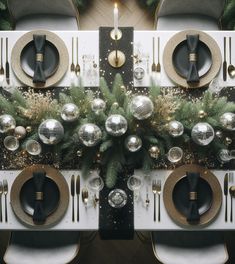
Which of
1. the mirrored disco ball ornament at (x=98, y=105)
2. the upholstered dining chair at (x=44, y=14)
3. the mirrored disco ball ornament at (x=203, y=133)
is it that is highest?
the upholstered dining chair at (x=44, y=14)

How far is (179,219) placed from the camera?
216 cm

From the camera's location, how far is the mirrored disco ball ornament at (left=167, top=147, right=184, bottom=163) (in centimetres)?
214

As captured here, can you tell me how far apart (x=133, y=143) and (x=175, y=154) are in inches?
11.2

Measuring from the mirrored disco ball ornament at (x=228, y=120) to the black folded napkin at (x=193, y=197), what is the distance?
0.29m

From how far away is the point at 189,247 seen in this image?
238cm

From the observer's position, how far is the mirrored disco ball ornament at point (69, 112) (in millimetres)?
2010

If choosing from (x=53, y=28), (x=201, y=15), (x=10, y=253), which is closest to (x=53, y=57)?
(x=53, y=28)

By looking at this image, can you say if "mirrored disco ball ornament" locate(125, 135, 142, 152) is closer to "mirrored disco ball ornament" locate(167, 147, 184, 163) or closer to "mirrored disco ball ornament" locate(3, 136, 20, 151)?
"mirrored disco ball ornament" locate(167, 147, 184, 163)

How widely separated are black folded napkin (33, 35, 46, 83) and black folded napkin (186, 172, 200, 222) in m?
0.93

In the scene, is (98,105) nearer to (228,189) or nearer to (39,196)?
(39,196)

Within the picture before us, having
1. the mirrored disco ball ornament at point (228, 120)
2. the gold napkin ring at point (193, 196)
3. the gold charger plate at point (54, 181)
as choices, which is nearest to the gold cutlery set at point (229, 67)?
the mirrored disco ball ornament at point (228, 120)

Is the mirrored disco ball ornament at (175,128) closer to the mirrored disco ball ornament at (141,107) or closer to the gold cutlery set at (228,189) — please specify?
the mirrored disco ball ornament at (141,107)

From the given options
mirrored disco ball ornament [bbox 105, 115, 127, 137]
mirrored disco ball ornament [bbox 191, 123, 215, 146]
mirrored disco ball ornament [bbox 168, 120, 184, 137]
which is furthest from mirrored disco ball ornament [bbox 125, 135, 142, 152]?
mirrored disco ball ornament [bbox 191, 123, 215, 146]

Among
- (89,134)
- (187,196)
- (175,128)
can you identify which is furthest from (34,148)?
(187,196)
